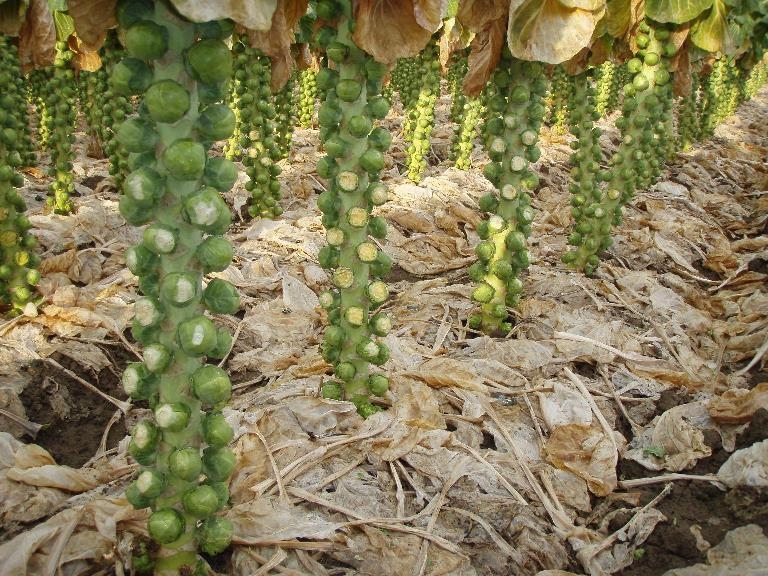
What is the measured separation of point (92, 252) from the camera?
5785 mm

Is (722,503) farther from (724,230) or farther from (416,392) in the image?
(724,230)

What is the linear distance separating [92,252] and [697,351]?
5331 millimetres

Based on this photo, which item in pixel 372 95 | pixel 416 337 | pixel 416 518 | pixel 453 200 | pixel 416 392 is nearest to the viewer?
pixel 416 518

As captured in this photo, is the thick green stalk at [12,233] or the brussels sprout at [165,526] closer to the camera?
the brussels sprout at [165,526]

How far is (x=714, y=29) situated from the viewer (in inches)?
181

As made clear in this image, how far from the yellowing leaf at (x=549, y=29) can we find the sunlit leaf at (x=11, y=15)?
217 centimetres

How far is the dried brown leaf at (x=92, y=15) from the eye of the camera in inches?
69.1

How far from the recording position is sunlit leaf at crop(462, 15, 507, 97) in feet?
11.9

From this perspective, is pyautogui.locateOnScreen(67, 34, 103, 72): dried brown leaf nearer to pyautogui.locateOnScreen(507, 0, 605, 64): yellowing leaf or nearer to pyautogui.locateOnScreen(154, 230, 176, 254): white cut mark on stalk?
pyautogui.locateOnScreen(507, 0, 605, 64): yellowing leaf

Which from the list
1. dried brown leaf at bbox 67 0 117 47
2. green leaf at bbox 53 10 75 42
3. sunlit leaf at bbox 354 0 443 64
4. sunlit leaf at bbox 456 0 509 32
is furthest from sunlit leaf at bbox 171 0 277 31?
green leaf at bbox 53 10 75 42

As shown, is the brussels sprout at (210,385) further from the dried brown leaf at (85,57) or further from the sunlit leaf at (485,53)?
the dried brown leaf at (85,57)

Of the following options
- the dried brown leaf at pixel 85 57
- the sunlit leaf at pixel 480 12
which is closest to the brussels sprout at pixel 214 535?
the sunlit leaf at pixel 480 12

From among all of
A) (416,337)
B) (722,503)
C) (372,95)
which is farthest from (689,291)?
(372,95)

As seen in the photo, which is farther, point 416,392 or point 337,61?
point 416,392
